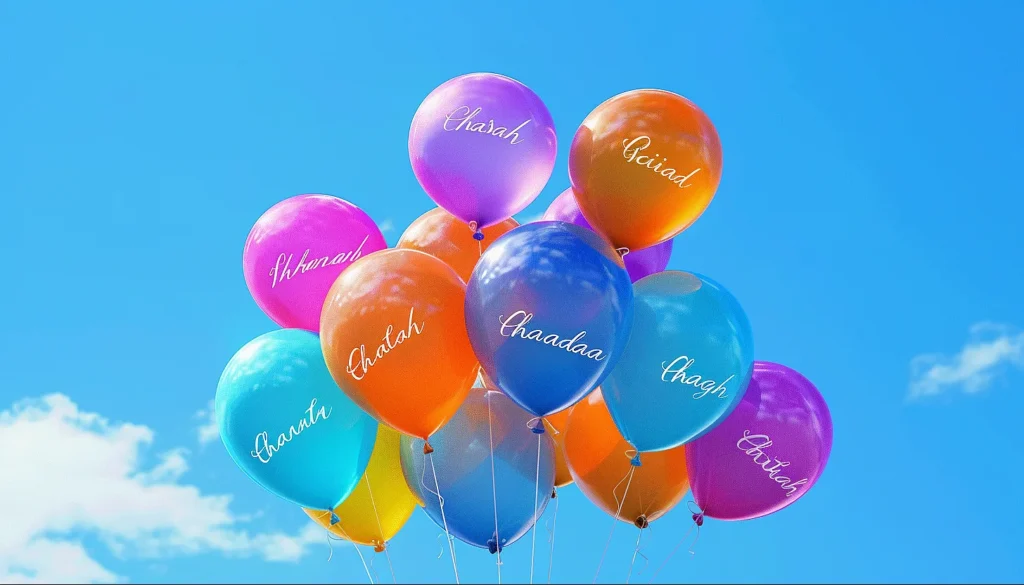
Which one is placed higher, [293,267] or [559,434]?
[293,267]

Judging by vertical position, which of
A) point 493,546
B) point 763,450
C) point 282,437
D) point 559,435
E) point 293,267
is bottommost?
point 493,546

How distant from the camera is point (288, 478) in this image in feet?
17.0

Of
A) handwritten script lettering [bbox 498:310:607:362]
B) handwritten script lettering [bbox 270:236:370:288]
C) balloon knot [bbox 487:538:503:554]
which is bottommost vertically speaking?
balloon knot [bbox 487:538:503:554]

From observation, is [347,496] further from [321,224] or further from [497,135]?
[497,135]

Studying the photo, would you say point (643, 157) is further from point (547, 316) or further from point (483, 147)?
point (547, 316)

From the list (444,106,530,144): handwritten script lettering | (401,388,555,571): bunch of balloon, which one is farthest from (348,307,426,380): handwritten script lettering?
(444,106,530,144): handwritten script lettering

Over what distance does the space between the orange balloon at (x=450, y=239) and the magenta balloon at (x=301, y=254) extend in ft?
0.89

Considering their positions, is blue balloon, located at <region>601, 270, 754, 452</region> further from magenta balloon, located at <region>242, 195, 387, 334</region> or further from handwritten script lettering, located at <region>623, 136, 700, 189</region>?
magenta balloon, located at <region>242, 195, 387, 334</region>

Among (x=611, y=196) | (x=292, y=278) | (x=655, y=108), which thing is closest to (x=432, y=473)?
(x=292, y=278)

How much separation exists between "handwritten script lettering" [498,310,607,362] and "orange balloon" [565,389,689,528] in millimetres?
1012

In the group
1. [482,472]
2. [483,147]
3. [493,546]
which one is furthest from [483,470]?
[483,147]

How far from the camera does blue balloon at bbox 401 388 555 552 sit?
5.40 m

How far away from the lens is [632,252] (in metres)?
5.58

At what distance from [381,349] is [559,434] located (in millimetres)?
1473
